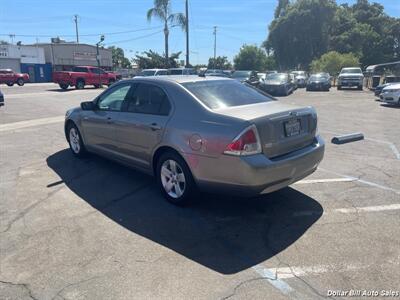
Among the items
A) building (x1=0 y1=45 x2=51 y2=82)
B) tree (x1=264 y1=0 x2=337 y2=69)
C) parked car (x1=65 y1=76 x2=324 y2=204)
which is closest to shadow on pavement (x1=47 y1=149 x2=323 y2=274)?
parked car (x1=65 y1=76 x2=324 y2=204)

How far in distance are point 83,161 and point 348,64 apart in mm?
43823

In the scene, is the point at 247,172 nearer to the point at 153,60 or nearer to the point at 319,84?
the point at 319,84

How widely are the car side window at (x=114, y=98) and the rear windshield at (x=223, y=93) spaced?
1226 millimetres

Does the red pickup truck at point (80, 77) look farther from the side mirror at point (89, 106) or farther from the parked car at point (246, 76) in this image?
the side mirror at point (89, 106)

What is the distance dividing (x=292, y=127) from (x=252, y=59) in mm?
68543

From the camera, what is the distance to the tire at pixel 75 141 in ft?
21.8

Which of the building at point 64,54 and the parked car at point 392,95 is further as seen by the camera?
the building at point 64,54

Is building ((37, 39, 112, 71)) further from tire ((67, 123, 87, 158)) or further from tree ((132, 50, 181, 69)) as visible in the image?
tire ((67, 123, 87, 158))

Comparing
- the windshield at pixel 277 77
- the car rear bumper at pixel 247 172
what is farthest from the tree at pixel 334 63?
the car rear bumper at pixel 247 172

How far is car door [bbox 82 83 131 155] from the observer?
18.0ft

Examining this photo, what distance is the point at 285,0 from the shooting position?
62375 millimetres

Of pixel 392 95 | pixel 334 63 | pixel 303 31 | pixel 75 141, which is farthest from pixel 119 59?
pixel 75 141

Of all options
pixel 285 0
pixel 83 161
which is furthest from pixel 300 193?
pixel 285 0

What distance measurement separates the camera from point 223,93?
15.4 feet
